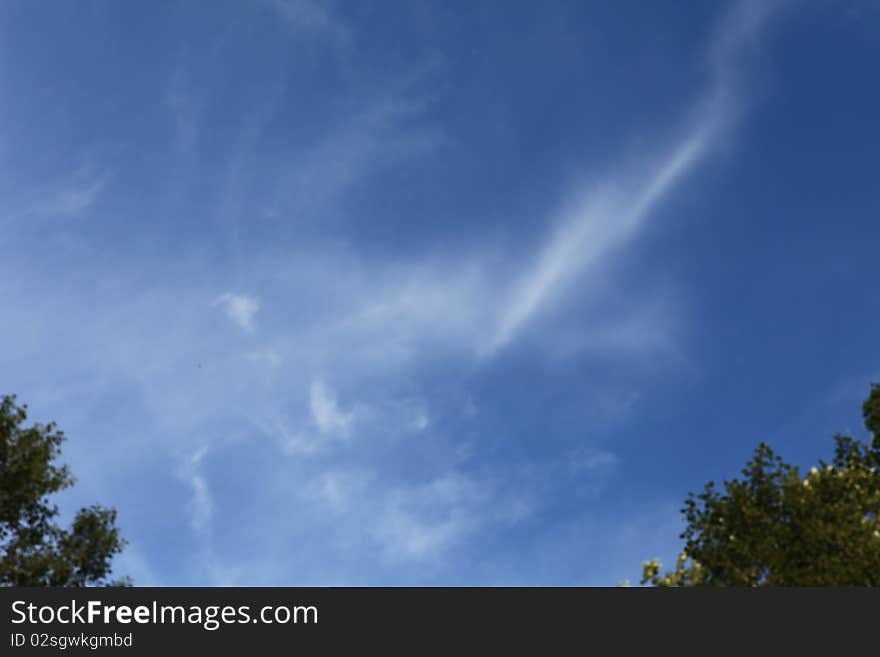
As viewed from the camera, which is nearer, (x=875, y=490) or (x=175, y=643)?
(x=175, y=643)

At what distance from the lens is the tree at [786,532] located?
3234 centimetres

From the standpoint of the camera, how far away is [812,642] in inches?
841

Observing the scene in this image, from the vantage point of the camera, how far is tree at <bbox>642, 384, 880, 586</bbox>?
32.3 meters

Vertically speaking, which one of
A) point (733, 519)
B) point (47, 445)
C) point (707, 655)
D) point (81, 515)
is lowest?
point (707, 655)

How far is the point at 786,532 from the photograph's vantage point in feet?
113

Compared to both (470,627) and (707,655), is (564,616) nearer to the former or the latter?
(470,627)

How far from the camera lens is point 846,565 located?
3209 cm

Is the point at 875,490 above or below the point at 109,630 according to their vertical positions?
above

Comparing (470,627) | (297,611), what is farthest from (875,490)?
(297,611)

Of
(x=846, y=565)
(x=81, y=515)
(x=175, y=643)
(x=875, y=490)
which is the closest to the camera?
(x=175, y=643)

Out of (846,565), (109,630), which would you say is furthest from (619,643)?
(846,565)

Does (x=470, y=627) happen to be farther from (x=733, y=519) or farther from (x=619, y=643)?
(x=733, y=519)

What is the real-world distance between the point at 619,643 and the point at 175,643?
11.1 m

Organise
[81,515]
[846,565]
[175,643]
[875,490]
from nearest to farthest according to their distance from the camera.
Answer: [175,643], [846,565], [875,490], [81,515]
